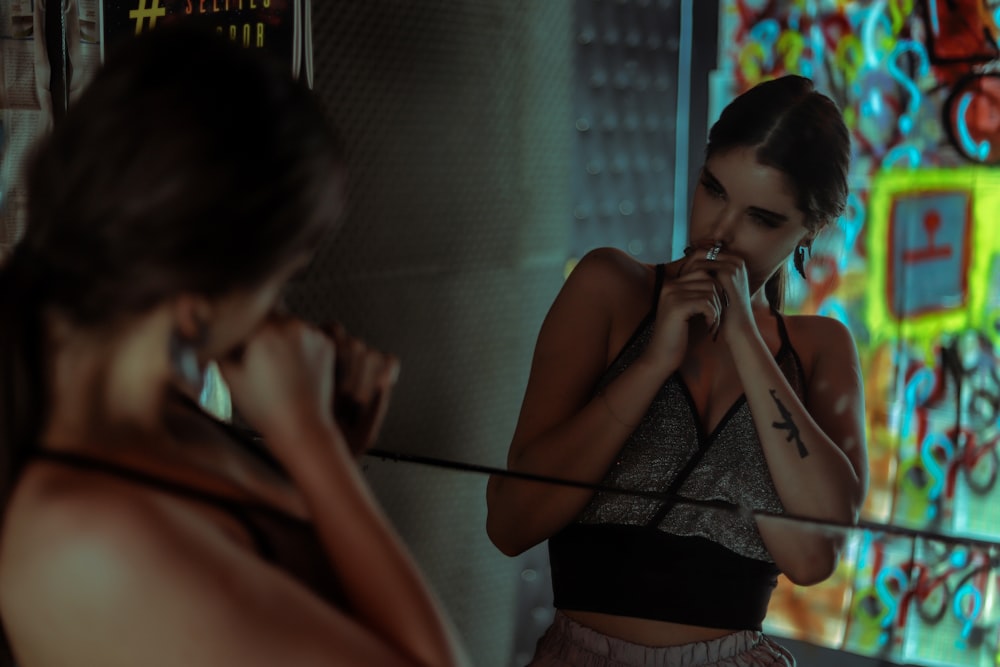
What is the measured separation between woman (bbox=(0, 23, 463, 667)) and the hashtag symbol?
47.2 inches

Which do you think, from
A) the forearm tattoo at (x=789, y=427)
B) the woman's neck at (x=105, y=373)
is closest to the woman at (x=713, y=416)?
the forearm tattoo at (x=789, y=427)

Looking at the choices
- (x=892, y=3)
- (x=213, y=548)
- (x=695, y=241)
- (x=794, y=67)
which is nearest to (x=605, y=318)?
(x=695, y=241)

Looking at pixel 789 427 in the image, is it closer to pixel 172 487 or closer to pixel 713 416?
pixel 713 416

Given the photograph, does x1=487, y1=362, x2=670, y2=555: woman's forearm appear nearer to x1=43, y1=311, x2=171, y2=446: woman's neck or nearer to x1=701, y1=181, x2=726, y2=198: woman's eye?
x1=701, y1=181, x2=726, y2=198: woman's eye

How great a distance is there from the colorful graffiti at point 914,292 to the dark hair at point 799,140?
0.01 metres

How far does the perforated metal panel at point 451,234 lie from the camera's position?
53.4 inches

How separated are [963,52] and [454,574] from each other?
39.6 inches

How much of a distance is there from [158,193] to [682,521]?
0.79 metres

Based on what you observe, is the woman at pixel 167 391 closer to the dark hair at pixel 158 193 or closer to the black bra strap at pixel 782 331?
the dark hair at pixel 158 193

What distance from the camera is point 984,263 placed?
1.00m

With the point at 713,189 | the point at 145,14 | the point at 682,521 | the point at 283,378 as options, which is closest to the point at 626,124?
the point at 713,189

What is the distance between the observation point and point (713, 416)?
1.16 metres

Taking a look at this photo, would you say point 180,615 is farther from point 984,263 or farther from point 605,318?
point 984,263

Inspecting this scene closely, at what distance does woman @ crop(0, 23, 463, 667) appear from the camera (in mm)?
641
